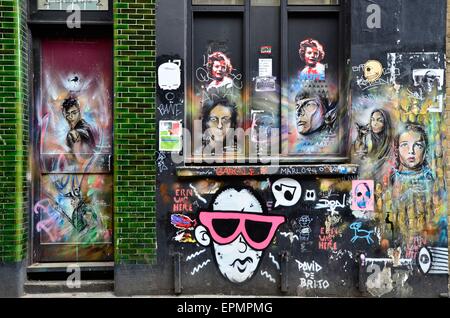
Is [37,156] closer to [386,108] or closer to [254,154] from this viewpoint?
[254,154]

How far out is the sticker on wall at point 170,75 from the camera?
6.27 metres

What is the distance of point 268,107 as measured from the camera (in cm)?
655

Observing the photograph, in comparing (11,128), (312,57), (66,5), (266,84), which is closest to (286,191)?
(266,84)

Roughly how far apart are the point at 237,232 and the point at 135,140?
1.73 meters

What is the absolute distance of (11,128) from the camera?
6164 mm

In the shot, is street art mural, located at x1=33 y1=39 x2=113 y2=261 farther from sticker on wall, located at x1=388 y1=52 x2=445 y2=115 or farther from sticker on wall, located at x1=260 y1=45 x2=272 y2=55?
sticker on wall, located at x1=388 y1=52 x2=445 y2=115

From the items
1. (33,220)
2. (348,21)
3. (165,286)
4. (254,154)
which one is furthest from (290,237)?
(33,220)

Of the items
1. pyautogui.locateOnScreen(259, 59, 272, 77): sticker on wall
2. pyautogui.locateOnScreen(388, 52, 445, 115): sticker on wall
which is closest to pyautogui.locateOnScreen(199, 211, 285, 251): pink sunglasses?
pyautogui.locateOnScreen(259, 59, 272, 77): sticker on wall

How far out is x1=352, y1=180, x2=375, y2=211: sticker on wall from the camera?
20.7ft

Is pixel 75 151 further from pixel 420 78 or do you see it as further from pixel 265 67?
pixel 420 78

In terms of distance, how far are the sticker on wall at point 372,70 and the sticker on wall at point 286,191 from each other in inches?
63.9

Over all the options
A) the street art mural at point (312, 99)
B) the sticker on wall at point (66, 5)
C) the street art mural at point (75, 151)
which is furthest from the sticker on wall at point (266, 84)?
the sticker on wall at point (66, 5)

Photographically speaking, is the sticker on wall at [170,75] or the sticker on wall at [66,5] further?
the sticker on wall at [66,5]

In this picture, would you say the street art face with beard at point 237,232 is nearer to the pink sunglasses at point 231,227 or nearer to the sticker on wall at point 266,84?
the pink sunglasses at point 231,227
